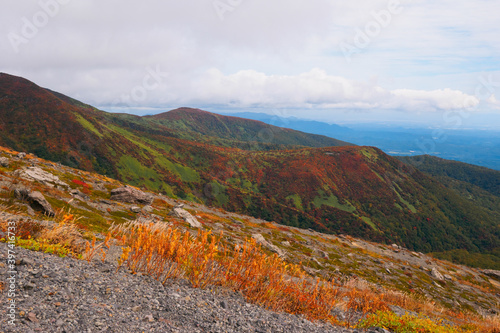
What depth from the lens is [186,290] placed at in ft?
20.4

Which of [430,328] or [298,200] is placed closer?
[430,328]

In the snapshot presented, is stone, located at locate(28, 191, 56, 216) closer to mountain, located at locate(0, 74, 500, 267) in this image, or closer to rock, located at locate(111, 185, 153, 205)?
rock, located at locate(111, 185, 153, 205)

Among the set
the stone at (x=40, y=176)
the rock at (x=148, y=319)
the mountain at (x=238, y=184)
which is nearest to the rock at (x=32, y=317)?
the rock at (x=148, y=319)

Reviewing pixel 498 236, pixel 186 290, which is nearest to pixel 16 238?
pixel 186 290

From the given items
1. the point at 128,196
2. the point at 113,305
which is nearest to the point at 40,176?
the point at 128,196

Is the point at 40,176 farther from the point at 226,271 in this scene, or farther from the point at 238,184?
the point at 238,184

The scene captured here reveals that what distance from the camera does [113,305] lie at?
Answer: 4793mm

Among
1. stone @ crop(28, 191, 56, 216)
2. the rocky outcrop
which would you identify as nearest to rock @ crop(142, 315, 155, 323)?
the rocky outcrop

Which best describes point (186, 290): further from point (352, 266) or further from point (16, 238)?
point (352, 266)

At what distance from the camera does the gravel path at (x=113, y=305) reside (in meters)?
3.99

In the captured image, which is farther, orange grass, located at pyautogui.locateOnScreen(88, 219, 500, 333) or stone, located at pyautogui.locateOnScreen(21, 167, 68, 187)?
stone, located at pyautogui.locateOnScreen(21, 167, 68, 187)

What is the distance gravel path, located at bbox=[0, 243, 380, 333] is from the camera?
3.99 meters

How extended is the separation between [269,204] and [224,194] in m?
31.6

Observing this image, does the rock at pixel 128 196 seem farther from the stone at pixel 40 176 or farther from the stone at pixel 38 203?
the stone at pixel 38 203
